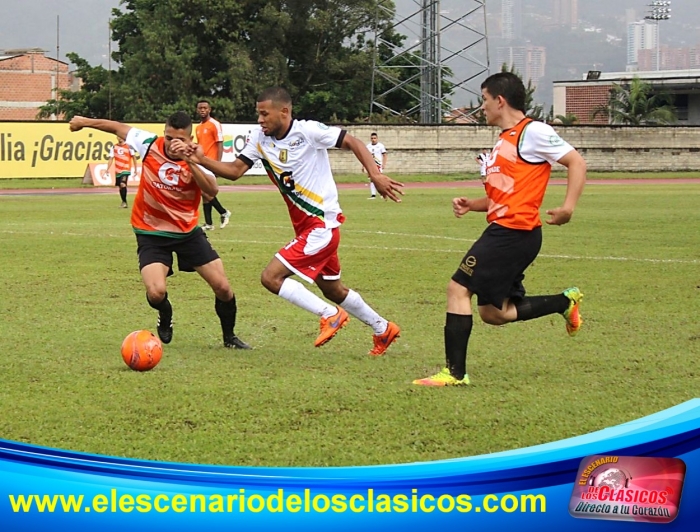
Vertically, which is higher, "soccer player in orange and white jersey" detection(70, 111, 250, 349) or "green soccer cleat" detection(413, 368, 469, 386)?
"soccer player in orange and white jersey" detection(70, 111, 250, 349)

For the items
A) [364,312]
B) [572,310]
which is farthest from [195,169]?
[572,310]

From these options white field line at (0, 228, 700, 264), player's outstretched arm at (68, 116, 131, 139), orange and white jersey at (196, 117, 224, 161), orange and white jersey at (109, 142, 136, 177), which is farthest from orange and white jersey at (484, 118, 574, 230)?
orange and white jersey at (109, 142, 136, 177)

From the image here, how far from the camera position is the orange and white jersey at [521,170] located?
21.3 ft

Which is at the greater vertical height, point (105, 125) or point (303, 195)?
point (105, 125)

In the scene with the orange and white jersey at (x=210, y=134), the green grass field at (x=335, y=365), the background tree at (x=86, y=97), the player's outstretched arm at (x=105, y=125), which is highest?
the background tree at (x=86, y=97)

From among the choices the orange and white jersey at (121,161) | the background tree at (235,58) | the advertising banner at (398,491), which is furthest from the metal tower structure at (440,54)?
the advertising banner at (398,491)

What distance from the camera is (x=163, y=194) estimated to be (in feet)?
27.2

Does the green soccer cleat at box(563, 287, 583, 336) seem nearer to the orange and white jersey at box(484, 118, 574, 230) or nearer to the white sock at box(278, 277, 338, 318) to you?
the orange and white jersey at box(484, 118, 574, 230)

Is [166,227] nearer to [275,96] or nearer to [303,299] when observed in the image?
[303,299]

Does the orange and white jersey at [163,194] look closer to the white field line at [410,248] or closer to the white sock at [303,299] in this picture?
the white sock at [303,299]

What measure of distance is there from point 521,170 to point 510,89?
0.51m

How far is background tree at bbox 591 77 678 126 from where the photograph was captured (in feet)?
249

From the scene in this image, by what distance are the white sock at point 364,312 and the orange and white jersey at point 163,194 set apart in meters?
1.40

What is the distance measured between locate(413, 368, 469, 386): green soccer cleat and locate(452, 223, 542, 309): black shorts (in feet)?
1.72
